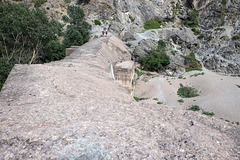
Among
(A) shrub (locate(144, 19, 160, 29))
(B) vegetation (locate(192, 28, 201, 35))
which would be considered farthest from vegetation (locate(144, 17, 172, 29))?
(B) vegetation (locate(192, 28, 201, 35))

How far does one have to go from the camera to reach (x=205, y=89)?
643 inches

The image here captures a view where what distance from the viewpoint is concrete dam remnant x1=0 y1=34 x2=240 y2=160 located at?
2.41m

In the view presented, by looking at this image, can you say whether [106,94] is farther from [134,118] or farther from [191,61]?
[191,61]

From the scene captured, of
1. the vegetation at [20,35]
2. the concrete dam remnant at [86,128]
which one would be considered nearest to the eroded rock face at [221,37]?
the concrete dam remnant at [86,128]

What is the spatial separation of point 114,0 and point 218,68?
93.8ft

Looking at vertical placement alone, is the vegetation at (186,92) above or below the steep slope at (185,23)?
below

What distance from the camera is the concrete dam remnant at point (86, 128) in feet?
7.89

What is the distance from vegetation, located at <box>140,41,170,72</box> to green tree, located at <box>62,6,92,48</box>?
11612 millimetres

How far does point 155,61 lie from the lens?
2331 cm

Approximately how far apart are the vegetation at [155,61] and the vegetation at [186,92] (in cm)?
709

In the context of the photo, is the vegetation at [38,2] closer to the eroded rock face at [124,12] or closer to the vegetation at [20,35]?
the eroded rock face at [124,12]

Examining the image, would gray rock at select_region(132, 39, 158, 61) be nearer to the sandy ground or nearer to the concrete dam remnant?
the sandy ground

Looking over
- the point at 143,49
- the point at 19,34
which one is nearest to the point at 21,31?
the point at 19,34

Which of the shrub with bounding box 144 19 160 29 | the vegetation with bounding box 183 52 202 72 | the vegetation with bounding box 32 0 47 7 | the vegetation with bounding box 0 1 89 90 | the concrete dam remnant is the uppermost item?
the vegetation with bounding box 32 0 47 7
